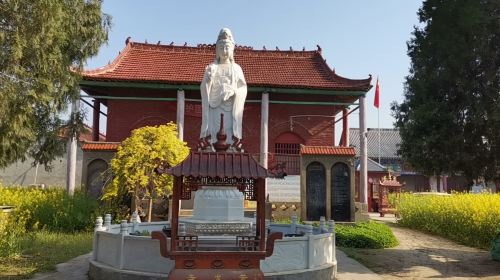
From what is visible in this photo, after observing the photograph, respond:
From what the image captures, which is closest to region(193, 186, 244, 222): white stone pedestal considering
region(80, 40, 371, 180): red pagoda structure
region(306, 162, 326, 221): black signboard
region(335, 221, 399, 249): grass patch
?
region(335, 221, 399, 249): grass patch

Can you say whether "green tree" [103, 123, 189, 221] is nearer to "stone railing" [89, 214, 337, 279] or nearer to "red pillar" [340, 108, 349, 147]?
"stone railing" [89, 214, 337, 279]

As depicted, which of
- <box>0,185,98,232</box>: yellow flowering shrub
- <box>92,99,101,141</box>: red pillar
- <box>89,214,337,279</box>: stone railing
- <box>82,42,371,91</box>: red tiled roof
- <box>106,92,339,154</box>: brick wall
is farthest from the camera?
<box>106,92,339,154</box>: brick wall

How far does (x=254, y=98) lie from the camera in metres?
21.4

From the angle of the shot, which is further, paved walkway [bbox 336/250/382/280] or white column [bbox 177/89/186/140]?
white column [bbox 177/89/186/140]

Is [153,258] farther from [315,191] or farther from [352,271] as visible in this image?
[315,191]

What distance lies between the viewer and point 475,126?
13.3 metres

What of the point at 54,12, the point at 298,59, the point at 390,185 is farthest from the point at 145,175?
the point at 390,185

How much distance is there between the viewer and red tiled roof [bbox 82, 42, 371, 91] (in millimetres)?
19484

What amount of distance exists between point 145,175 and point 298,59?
12789 mm

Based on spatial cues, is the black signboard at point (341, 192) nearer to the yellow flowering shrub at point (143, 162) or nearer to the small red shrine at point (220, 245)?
the yellow flowering shrub at point (143, 162)

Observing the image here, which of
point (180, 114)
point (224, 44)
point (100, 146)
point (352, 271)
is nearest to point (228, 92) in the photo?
point (224, 44)

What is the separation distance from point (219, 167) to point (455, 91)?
10475 mm

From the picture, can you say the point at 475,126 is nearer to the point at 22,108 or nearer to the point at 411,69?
the point at 411,69

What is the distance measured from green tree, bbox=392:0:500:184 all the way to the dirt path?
2.70 metres
